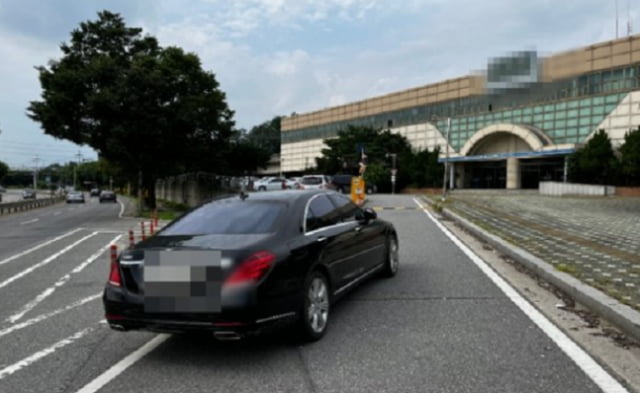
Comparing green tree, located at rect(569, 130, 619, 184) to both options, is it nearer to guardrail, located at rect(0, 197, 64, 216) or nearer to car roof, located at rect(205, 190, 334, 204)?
car roof, located at rect(205, 190, 334, 204)

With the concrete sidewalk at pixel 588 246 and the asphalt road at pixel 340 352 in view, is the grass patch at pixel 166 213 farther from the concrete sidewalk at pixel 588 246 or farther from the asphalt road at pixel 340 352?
the asphalt road at pixel 340 352

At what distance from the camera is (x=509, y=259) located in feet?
29.4

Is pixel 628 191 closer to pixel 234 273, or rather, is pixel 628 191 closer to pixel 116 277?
pixel 234 273

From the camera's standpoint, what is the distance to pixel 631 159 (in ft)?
128

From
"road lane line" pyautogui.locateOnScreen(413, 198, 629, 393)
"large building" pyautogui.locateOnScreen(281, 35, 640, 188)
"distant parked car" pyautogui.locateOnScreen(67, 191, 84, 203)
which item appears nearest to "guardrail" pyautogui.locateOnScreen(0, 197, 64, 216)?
"distant parked car" pyautogui.locateOnScreen(67, 191, 84, 203)

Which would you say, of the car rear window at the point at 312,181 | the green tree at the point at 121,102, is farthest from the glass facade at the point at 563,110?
the green tree at the point at 121,102

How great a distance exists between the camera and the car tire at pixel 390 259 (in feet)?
24.8

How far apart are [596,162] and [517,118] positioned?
13.9 meters

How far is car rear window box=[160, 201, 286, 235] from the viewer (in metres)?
4.84

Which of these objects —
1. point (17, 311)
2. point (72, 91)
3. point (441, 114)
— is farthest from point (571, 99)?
point (17, 311)

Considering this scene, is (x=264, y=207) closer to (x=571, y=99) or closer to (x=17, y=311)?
(x=17, y=311)

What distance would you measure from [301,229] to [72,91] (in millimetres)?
25199

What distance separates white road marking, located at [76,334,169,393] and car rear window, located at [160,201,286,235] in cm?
107

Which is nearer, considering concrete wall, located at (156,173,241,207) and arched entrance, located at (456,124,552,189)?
concrete wall, located at (156,173,241,207)
